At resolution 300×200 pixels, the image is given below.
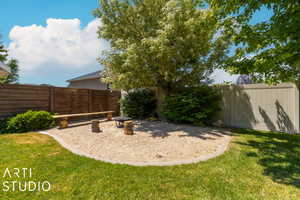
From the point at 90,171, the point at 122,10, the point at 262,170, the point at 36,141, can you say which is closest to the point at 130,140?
the point at 90,171

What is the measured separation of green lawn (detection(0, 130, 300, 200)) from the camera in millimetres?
2104

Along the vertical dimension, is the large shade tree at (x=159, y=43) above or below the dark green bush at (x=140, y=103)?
above

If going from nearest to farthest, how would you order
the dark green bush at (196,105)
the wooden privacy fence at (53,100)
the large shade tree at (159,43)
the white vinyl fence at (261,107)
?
1. the white vinyl fence at (261,107)
2. the large shade tree at (159,43)
3. the wooden privacy fence at (53,100)
4. the dark green bush at (196,105)

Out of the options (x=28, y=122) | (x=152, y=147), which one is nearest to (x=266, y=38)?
(x=152, y=147)

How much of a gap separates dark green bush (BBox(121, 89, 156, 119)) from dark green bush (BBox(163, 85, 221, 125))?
203 cm

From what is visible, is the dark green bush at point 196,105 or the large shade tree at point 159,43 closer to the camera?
the large shade tree at point 159,43

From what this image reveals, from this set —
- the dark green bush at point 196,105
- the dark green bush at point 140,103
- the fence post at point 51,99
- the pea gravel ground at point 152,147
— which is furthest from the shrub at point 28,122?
the dark green bush at point 196,105

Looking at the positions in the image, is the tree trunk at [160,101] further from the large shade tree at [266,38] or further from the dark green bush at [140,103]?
the large shade tree at [266,38]

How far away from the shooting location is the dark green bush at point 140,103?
355 inches

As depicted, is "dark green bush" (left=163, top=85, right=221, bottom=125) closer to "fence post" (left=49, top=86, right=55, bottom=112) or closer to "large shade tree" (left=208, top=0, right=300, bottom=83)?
"large shade tree" (left=208, top=0, right=300, bottom=83)

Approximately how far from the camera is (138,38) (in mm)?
7562

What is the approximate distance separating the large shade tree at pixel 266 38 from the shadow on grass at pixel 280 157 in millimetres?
2011

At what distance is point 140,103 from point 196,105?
144 inches

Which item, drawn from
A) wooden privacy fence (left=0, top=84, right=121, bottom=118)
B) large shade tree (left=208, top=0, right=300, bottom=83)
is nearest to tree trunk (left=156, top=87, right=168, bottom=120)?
wooden privacy fence (left=0, top=84, right=121, bottom=118)
